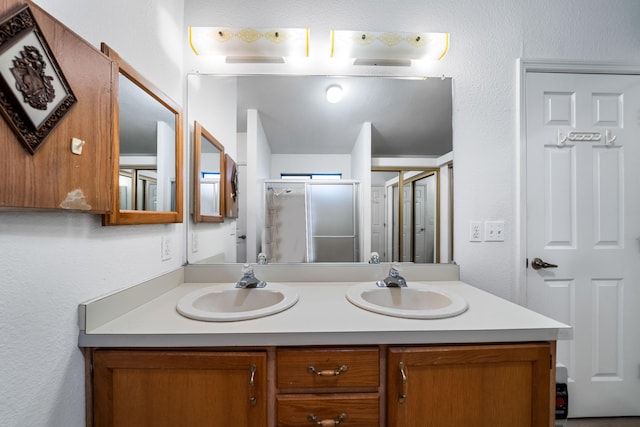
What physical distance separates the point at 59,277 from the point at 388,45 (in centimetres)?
165

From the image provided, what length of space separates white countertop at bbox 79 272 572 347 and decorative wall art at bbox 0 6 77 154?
0.52 m

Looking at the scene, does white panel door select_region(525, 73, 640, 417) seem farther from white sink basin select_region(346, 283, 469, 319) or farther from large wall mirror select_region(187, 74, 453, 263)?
white sink basin select_region(346, 283, 469, 319)

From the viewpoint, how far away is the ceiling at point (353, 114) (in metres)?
1.43

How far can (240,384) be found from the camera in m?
0.81

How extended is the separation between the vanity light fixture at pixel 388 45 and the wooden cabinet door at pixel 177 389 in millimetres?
1490

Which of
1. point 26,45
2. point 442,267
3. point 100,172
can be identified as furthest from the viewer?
point 442,267

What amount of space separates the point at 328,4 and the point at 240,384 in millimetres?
1851

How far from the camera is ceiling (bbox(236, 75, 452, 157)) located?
1.43m

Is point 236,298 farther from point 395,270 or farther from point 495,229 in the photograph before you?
point 495,229

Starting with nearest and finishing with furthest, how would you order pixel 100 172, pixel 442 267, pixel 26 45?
pixel 26 45
pixel 100 172
pixel 442 267

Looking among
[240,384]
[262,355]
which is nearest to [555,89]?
[262,355]

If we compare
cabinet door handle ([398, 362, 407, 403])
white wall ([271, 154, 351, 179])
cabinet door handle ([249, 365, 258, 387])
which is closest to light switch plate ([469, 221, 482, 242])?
white wall ([271, 154, 351, 179])

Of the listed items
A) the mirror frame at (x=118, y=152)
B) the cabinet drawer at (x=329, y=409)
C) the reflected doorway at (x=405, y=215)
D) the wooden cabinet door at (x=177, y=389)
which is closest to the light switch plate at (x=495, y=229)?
the reflected doorway at (x=405, y=215)

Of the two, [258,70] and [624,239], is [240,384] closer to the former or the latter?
[258,70]
